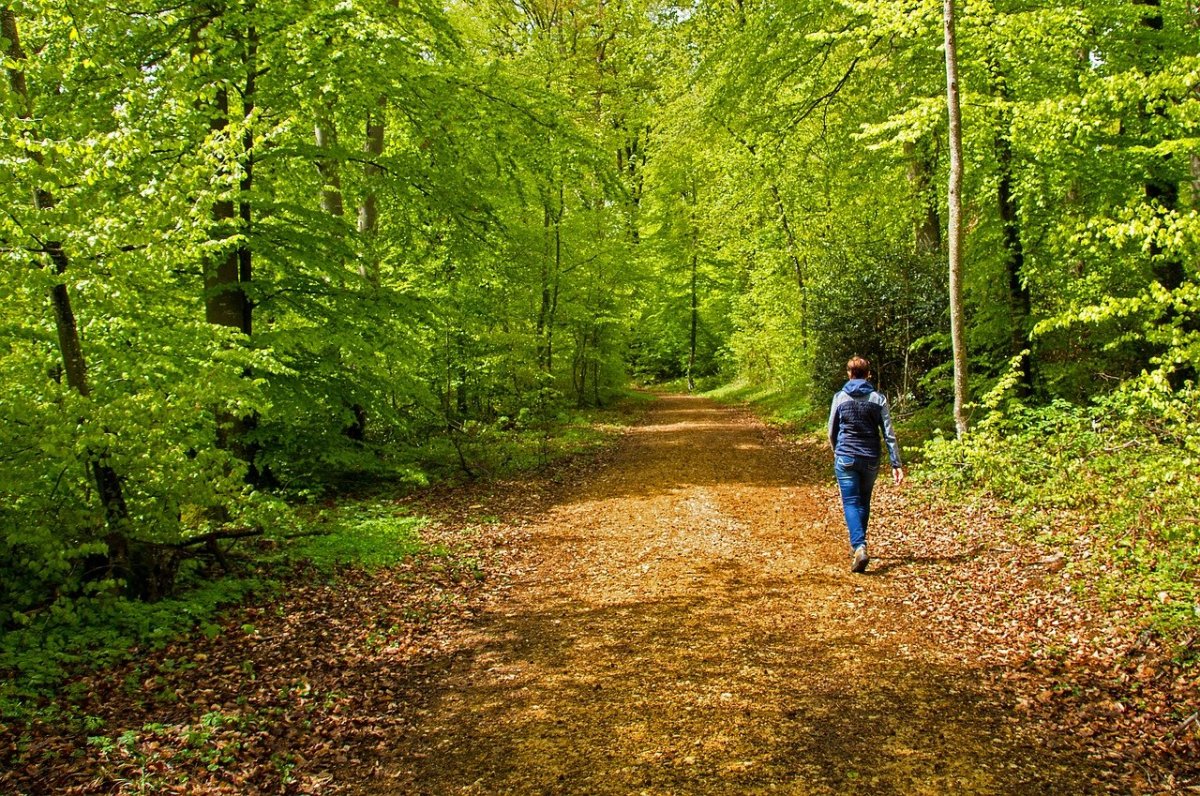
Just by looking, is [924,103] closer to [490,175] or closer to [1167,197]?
[1167,197]

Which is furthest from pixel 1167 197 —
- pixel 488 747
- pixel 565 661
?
pixel 488 747

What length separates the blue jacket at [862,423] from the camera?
22.1 ft

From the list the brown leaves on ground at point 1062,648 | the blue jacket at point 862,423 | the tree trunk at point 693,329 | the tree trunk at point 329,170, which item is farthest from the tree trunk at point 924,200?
the tree trunk at point 693,329

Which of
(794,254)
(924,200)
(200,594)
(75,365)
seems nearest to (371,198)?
(75,365)

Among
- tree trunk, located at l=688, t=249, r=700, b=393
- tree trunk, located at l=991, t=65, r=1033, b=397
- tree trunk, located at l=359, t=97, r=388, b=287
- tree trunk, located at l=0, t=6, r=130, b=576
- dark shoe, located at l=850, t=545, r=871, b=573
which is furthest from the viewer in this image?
tree trunk, located at l=688, t=249, r=700, b=393

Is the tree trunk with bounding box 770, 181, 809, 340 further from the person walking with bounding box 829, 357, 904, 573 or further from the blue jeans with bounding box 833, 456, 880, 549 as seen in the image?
the blue jeans with bounding box 833, 456, 880, 549

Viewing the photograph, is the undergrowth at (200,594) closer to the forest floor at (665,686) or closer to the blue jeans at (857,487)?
the forest floor at (665,686)

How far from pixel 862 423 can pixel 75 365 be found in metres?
6.95

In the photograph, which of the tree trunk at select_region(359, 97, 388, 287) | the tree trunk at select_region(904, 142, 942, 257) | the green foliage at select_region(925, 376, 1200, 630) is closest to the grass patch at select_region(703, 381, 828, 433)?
the tree trunk at select_region(904, 142, 942, 257)

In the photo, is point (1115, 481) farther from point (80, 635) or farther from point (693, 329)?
point (693, 329)

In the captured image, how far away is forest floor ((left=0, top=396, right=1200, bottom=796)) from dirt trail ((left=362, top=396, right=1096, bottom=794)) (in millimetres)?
19

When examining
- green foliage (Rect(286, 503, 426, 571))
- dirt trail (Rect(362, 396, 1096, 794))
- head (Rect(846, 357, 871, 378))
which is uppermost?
head (Rect(846, 357, 871, 378))

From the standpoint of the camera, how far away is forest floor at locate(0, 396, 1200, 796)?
3479 mm

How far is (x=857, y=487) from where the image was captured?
6762 mm
